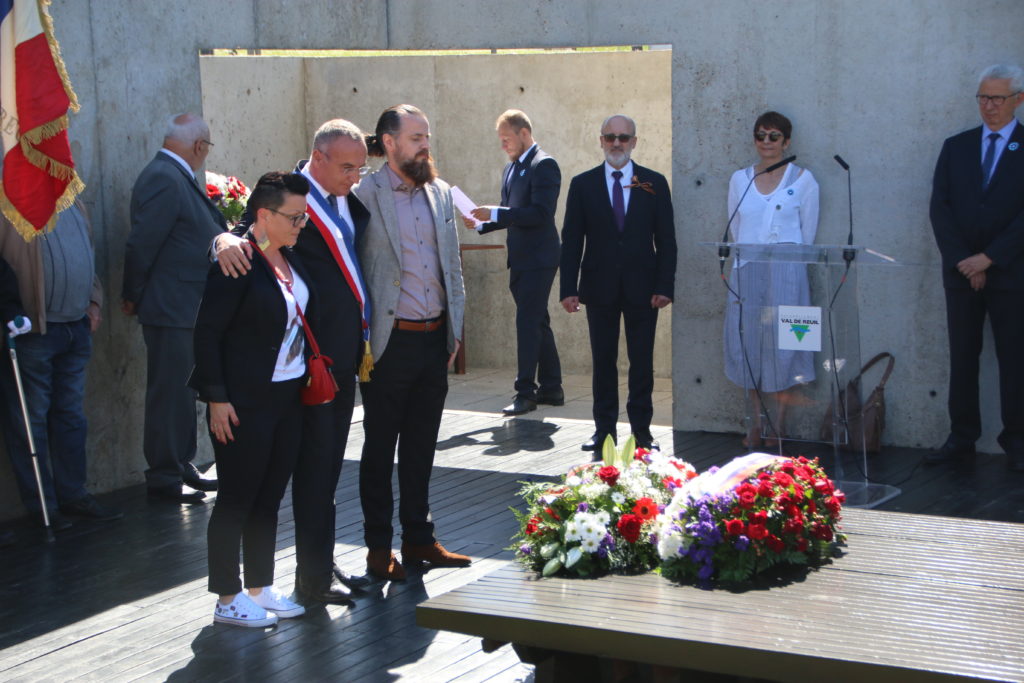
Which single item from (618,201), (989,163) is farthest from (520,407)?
(989,163)

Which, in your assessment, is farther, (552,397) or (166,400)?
(552,397)

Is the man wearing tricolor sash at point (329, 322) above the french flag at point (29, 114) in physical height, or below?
below

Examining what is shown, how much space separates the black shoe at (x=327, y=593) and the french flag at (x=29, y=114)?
90.1 inches

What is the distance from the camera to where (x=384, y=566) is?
5.40m

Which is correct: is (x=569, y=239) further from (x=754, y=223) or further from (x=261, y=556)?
(x=261, y=556)

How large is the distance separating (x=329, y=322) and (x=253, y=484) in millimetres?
721

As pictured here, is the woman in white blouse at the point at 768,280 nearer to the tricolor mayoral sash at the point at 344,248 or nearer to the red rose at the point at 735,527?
the tricolor mayoral sash at the point at 344,248

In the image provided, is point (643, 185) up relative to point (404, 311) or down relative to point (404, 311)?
up

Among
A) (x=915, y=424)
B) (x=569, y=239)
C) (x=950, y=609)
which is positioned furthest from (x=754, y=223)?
(x=950, y=609)

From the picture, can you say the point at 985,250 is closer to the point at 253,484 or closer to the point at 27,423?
the point at 253,484

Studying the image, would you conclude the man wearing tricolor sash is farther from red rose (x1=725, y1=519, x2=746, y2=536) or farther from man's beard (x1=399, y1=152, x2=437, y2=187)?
red rose (x1=725, y1=519, x2=746, y2=536)

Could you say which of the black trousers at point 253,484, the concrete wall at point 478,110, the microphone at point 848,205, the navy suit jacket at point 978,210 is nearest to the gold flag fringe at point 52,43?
the black trousers at point 253,484

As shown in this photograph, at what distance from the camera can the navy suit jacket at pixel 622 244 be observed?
761 cm

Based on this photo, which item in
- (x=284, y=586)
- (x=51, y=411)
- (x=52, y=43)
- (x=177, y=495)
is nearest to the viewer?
(x=284, y=586)
